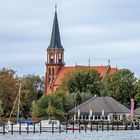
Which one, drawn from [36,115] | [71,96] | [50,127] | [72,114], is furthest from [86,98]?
[50,127]

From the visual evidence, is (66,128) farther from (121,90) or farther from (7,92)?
(121,90)

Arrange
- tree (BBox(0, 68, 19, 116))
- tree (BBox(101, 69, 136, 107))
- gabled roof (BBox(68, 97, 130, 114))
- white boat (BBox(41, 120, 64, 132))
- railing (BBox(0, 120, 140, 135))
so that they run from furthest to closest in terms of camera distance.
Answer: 1. tree (BBox(101, 69, 136, 107))
2. gabled roof (BBox(68, 97, 130, 114))
3. tree (BBox(0, 68, 19, 116))
4. white boat (BBox(41, 120, 64, 132))
5. railing (BBox(0, 120, 140, 135))

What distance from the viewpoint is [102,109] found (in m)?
180

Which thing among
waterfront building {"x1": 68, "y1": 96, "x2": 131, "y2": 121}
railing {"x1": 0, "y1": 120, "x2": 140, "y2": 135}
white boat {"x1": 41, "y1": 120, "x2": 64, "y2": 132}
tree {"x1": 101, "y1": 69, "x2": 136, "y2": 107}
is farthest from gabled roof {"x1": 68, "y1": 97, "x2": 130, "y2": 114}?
white boat {"x1": 41, "y1": 120, "x2": 64, "y2": 132}

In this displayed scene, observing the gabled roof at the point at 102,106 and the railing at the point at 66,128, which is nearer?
the railing at the point at 66,128

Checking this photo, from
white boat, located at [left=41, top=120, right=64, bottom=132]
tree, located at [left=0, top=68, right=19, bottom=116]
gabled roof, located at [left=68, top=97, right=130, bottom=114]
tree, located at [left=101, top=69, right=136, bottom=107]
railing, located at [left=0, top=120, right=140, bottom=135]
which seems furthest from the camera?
tree, located at [left=101, top=69, right=136, bottom=107]

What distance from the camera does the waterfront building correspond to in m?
178

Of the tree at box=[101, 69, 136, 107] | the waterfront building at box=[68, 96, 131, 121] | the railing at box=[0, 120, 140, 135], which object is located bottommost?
the railing at box=[0, 120, 140, 135]

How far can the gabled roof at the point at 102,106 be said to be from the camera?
588 feet

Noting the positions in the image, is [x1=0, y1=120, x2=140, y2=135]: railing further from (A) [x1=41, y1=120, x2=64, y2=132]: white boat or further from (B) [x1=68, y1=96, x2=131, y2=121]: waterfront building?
(B) [x1=68, y1=96, x2=131, y2=121]: waterfront building

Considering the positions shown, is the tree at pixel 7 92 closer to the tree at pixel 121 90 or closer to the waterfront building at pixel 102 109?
the waterfront building at pixel 102 109

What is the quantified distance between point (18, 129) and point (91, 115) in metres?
46.9

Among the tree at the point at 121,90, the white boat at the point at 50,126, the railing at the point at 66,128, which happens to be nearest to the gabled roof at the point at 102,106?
the tree at the point at 121,90

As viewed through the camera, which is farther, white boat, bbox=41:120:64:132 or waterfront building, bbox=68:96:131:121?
waterfront building, bbox=68:96:131:121
